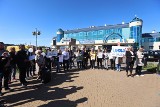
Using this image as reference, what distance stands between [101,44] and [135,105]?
64795 millimetres

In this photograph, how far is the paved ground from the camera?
736 cm

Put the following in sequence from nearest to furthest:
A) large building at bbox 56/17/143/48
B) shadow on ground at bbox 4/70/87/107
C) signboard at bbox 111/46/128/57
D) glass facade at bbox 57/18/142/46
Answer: shadow on ground at bbox 4/70/87/107 < signboard at bbox 111/46/128/57 < large building at bbox 56/17/143/48 < glass facade at bbox 57/18/142/46

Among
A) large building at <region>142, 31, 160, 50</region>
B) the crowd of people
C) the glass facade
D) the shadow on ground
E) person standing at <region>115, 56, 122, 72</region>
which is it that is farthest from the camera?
large building at <region>142, 31, 160, 50</region>

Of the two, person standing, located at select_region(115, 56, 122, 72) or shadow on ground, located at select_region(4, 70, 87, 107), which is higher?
person standing, located at select_region(115, 56, 122, 72)

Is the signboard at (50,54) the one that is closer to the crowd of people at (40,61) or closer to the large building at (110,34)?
the crowd of people at (40,61)

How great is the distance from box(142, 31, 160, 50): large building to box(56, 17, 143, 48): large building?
4.26 metres

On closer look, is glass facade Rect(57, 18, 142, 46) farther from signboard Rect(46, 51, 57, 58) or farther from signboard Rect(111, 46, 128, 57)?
signboard Rect(46, 51, 57, 58)

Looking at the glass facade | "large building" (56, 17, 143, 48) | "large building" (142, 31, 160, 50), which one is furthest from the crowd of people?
"large building" (142, 31, 160, 50)

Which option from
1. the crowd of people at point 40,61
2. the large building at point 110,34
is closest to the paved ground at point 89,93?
the crowd of people at point 40,61

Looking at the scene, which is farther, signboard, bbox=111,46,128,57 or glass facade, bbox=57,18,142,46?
glass facade, bbox=57,18,142,46

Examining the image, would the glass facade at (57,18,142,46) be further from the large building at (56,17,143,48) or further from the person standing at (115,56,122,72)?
the person standing at (115,56,122,72)

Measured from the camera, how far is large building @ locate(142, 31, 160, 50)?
64.9 meters

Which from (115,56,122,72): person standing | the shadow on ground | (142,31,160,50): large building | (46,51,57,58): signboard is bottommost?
the shadow on ground

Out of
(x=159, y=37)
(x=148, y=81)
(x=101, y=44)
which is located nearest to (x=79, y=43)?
(x=101, y=44)
